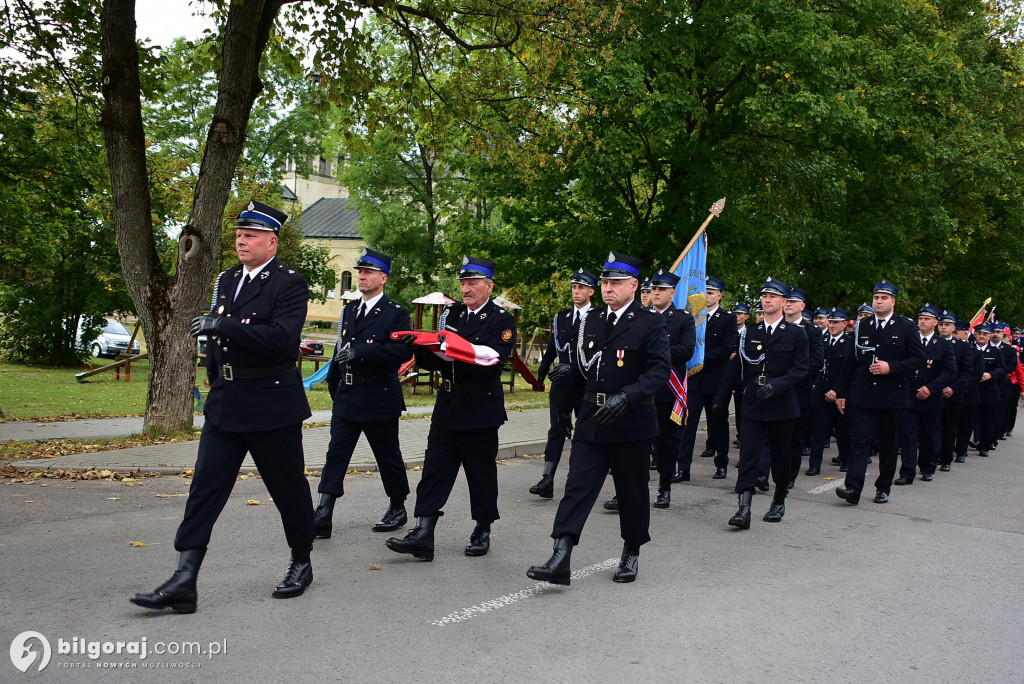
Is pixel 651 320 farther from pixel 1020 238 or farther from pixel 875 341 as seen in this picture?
pixel 1020 238

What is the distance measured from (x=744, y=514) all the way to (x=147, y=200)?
876 centimetres

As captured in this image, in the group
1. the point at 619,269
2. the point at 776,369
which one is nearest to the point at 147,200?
the point at 619,269

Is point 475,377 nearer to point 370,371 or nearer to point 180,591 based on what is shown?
point 370,371

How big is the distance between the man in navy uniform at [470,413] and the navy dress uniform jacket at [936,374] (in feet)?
23.9

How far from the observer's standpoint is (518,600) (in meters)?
5.66

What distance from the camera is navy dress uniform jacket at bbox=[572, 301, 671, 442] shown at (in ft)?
20.2

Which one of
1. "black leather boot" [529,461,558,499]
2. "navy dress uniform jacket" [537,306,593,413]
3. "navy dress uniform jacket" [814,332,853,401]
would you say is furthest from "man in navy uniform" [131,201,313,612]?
"navy dress uniform jacket" [814,332,853,401]

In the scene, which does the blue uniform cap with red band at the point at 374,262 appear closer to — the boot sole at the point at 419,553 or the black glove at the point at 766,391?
the boot sole at the point at 419,553

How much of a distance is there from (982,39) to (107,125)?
2280cm

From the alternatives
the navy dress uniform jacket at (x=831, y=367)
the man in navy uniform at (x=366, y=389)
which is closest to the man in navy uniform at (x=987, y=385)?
the navy dress uniform jacket at (x=831, y=367)

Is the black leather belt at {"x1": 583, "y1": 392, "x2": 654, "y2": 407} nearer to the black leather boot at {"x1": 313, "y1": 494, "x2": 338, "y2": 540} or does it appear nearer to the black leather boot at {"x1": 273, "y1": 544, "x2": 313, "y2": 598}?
the black leather boot at {"x1": 273, "y1": 544, "x2": 313, "y2": 598}

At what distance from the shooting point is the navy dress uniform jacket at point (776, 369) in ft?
28.1

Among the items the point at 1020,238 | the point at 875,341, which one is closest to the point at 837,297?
the point at 1020,238

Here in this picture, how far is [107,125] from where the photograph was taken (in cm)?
1193
